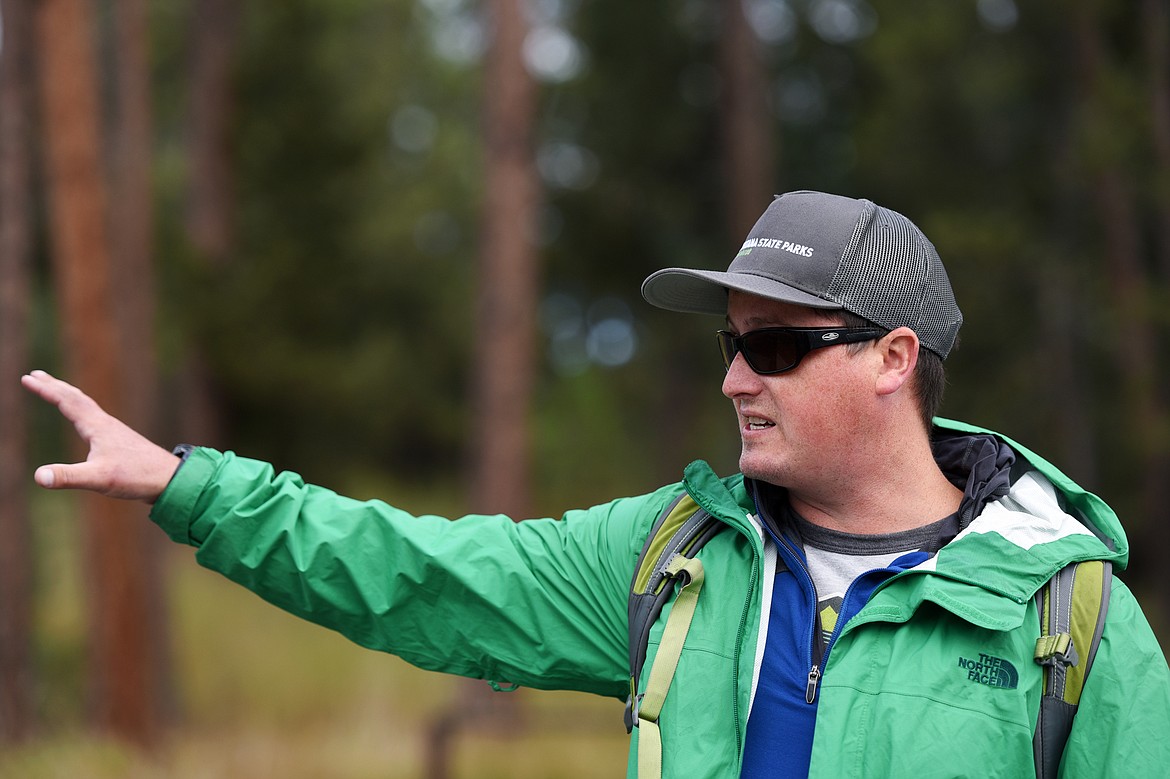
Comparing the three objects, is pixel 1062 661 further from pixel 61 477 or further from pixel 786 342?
pixel 61 477

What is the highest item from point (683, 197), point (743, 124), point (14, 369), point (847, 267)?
point (743, 124)

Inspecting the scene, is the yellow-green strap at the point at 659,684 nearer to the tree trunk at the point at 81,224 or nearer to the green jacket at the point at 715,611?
the green jacket at the point at 715,611

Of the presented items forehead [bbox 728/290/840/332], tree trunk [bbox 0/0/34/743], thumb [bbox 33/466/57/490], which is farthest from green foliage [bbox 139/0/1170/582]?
thumb [bbox 33/466/57/490]

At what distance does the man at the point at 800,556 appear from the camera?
2.07 metres

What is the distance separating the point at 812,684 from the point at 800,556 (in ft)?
0.84

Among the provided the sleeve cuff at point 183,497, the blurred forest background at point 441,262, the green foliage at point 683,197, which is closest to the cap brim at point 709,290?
the sleeve cuff at point 183,497

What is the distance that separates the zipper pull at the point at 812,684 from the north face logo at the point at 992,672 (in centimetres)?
23

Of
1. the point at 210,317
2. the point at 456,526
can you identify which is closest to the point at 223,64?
the point at 210,317

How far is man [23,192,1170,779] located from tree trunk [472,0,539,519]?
886 centimetres

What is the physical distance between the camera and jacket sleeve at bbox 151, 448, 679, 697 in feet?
7.97

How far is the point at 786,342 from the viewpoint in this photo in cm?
234

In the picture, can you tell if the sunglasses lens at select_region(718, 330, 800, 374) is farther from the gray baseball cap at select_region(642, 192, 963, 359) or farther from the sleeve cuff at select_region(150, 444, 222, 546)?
the sleeve cuff at select_region(150, 444, 222, 546)

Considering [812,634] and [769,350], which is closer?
[812,634]

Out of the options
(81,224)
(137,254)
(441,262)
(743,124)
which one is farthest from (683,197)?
(81,224)
